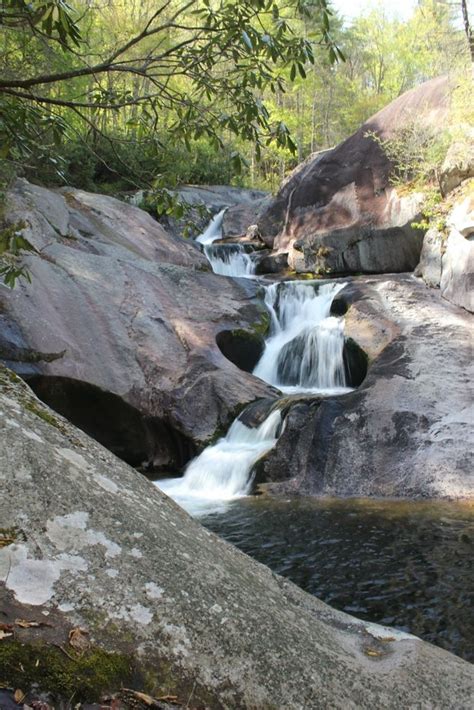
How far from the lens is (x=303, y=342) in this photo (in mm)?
12297

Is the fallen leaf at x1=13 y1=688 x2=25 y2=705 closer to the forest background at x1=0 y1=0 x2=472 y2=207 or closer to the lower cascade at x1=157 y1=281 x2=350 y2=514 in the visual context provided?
the forest background at x1=0 y1=0 x2=472 y2=207

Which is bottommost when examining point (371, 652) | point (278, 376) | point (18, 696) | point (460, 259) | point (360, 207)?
point (278, 376)

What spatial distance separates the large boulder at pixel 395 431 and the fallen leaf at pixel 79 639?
6.82 meters

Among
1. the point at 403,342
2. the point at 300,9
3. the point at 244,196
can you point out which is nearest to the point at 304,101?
the point at 244,196

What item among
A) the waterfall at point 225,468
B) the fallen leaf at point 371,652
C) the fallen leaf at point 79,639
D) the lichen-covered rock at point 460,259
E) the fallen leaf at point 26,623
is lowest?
the waterfall at point 225,468

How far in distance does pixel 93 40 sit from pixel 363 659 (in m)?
26.1

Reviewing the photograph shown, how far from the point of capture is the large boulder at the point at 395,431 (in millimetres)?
8414

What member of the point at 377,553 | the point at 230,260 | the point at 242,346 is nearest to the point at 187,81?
the point at 230,260

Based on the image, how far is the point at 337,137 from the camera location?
4044 centimetres

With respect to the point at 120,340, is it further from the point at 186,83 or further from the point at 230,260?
the point at 186,83

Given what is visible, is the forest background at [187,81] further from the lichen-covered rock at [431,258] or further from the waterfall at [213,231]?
the lichen-covered rock at [431,258]

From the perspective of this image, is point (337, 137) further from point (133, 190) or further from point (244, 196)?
point (133, 190)

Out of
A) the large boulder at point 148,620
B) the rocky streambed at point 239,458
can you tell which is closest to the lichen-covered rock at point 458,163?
the rocky streambed at point 239,458

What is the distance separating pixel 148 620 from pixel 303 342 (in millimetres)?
10363
